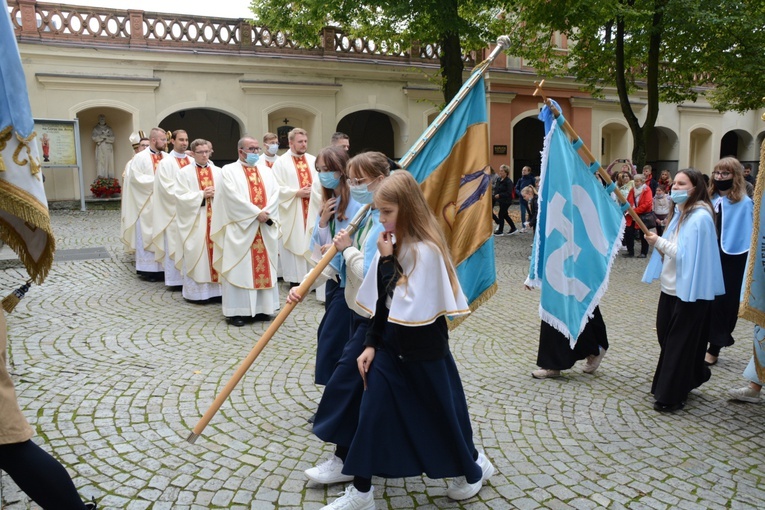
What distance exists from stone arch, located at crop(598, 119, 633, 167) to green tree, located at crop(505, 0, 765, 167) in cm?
753

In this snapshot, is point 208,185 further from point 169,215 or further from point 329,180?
point 329,180

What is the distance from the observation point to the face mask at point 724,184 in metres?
5.58

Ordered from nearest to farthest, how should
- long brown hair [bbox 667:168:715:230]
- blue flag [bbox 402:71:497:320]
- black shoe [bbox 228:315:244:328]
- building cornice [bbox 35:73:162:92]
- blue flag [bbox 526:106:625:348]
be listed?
blue flag [bbox 402:71:497:320], long brown hair [bbox 667:168:715:230], blue flag [bbox 526:106:625:348], black shoe [bbox 228:315:244:328], building cornice [bbox 35:73:162:92]

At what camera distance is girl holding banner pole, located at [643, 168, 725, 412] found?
4465 mm

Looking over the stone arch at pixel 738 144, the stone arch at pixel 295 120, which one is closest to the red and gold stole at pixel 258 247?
the stone arch at pixel 295 120

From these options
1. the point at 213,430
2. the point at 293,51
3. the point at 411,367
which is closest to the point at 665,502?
the point at 411,367

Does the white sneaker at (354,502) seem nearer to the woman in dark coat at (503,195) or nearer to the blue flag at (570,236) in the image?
the blue flag at (570,236)

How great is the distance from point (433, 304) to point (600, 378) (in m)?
3.00

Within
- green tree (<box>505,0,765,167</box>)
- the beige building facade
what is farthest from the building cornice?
green tree (<box>505,0,765,167</box>)

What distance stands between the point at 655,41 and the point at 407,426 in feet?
46.3

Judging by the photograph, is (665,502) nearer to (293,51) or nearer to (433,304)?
(433,304)

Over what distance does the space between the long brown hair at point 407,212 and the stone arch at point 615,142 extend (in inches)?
949

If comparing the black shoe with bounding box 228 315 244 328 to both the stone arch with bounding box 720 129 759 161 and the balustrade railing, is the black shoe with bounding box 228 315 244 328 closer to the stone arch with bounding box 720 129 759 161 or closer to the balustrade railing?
the balustrade railing

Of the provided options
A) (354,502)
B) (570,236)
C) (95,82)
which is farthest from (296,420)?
(95,82)
